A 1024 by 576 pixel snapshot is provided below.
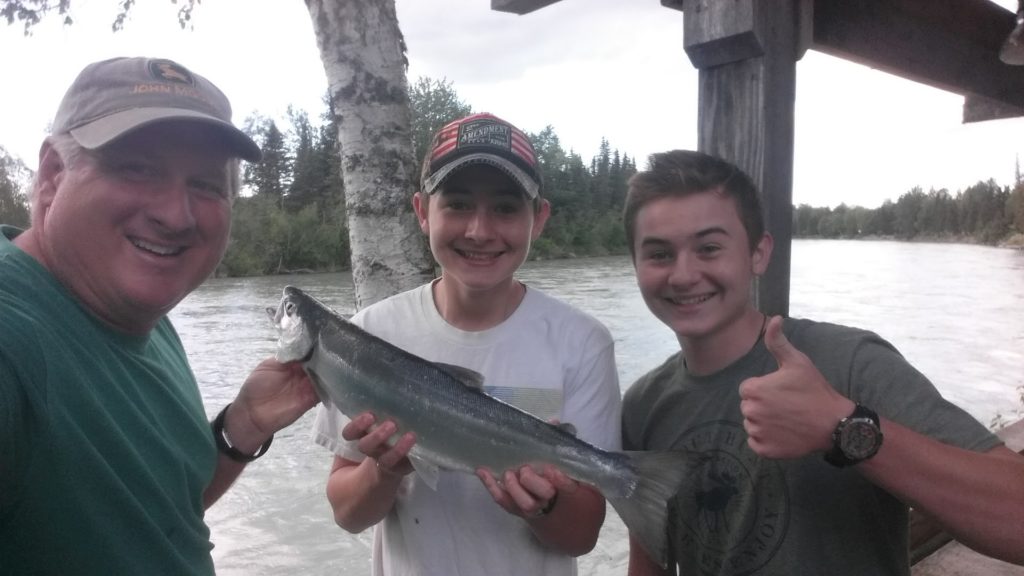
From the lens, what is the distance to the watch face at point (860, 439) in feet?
6.04

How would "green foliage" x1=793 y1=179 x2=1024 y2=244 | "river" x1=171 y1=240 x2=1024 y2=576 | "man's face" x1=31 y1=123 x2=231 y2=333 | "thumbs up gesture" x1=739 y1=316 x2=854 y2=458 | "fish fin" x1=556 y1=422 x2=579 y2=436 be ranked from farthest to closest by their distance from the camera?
"green foliage" x1=793 y1=179 x2=1024 y2=244 < "river" x1=171 y1=240 x2=1024 y2=576 < "fish fin" x1=556 y1=422 x2=579 y2=436 < "thumbs up gesture" x1=739 y1=316 x2=854 y2=458 < "man's face" x1=31 y1=123 x2=231 y2=333

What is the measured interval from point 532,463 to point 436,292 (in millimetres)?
790

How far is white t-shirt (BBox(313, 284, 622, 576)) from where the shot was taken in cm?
231

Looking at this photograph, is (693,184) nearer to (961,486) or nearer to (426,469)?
(961,486)

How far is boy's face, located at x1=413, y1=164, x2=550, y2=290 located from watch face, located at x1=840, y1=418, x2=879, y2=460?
1.19 m

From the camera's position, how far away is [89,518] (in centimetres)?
155

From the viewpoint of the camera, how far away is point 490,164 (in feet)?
7.95

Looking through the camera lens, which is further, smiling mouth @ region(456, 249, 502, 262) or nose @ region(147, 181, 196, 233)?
smiling mouth @ region(456, 249, 502, 262)

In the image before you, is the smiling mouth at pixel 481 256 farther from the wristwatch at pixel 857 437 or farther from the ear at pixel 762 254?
the wristwatch at pixel 857 437

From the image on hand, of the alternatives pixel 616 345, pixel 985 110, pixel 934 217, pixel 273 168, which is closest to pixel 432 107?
pixel 616 345

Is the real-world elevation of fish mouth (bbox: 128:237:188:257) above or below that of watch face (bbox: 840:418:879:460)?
above

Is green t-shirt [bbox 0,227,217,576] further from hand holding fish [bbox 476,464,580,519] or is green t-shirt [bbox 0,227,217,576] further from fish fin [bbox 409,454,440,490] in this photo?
hand holding fish [bbox 476,464,580,519]

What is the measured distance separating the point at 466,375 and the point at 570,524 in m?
0.62

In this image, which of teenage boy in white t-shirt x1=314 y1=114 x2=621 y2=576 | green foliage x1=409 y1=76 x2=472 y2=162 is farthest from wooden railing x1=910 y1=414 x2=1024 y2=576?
green foliage x1=409 y1=76 x2=472 y2=162
